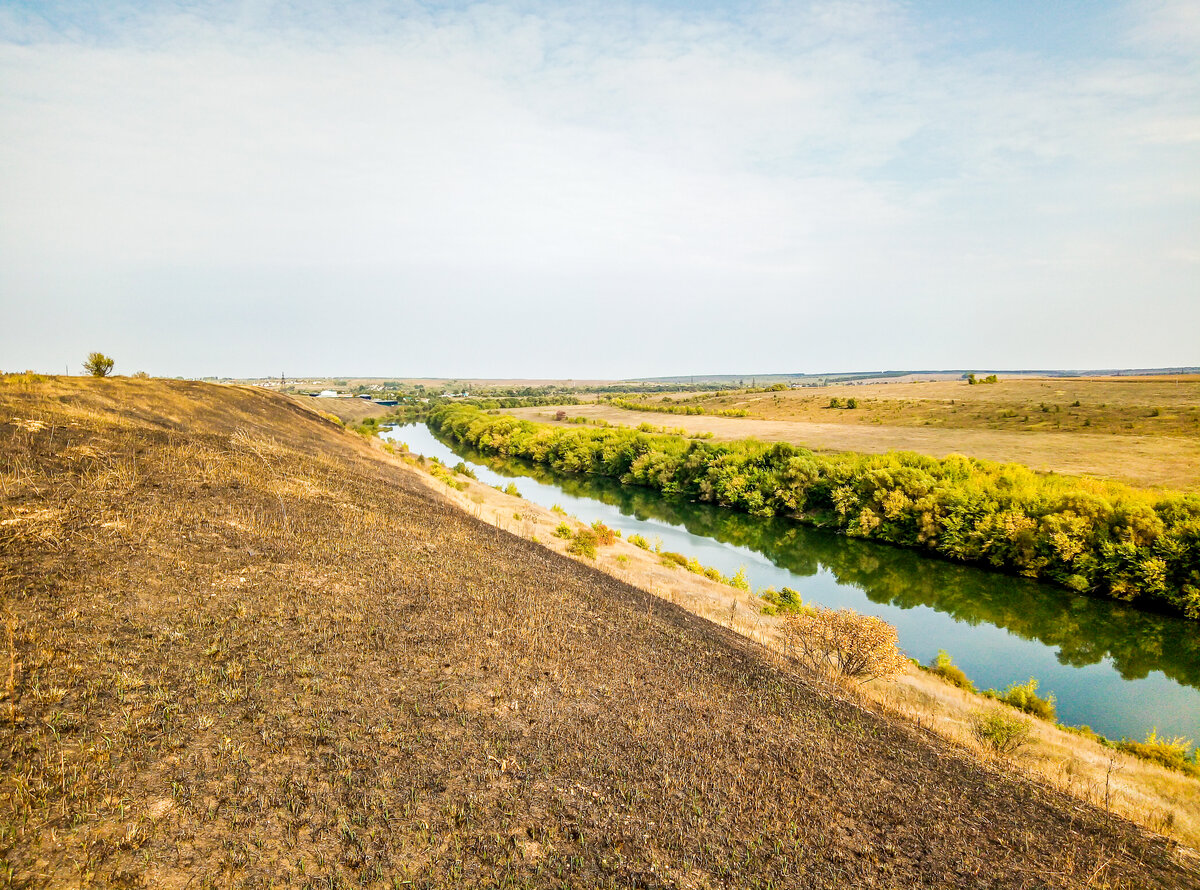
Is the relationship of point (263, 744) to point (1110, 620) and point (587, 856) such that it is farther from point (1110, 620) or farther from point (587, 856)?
point (1110, 620)

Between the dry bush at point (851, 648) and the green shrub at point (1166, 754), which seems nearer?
the green shrub at point (1166, 754)

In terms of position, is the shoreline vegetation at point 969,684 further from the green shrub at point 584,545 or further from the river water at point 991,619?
the river water at point 991,619

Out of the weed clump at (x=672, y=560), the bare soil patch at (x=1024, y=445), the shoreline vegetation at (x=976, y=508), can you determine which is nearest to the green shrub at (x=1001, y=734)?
the weed clump at (x=672, y=560)

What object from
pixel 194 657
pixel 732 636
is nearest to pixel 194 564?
pixel 194 657

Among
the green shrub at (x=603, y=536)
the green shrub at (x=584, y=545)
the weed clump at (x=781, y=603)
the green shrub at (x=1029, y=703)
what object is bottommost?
the green shrub at (x=1029, y=703)

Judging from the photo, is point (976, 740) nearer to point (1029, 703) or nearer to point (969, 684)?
point (1029, 703)

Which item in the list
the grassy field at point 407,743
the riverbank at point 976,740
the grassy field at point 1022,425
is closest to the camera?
the grassy field at point 407,743

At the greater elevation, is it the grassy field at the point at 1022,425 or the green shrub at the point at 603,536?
the grassy field at the point at 1022,425
